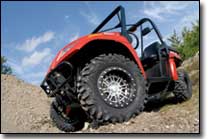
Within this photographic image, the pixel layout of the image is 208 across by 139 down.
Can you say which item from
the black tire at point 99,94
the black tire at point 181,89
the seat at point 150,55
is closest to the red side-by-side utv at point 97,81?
the black tire at point 99,94

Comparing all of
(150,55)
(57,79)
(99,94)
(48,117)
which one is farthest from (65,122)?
(48,117)

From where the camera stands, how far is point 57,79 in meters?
4.77

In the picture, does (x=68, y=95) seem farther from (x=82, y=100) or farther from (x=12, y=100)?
(x=12, y=100)

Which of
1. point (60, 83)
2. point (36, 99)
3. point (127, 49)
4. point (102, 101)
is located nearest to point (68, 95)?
point (60, 83)

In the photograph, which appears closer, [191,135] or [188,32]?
[191,135]

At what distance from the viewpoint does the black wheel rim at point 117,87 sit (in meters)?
4.54

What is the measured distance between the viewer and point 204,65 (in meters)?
4.76

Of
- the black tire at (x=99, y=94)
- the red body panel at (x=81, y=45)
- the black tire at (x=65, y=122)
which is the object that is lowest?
the black tire at (x=65, y=122)

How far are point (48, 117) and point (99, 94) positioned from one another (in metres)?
2.98

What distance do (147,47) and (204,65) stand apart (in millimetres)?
1639

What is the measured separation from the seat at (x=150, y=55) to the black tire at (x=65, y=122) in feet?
4.55

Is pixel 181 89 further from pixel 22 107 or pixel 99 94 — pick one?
pixel 22 107

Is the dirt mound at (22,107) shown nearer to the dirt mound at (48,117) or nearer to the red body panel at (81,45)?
the dirt mound at (48,117)

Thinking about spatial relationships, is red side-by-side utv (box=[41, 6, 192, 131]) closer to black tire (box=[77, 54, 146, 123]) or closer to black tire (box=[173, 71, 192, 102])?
black tire (box=[77, 54, 146, 123])
